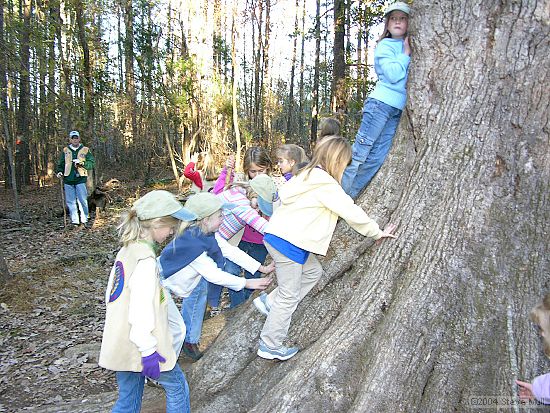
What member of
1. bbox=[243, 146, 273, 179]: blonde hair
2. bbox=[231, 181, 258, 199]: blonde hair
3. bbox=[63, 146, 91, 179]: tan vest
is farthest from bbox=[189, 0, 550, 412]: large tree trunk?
bbox=[63, 146, 91, 179]: tan vest

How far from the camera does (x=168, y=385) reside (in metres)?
3.03

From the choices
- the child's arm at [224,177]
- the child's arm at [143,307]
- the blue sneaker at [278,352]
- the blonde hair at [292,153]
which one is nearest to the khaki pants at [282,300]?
the blue sneaker at [278,352]

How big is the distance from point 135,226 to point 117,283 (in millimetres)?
347

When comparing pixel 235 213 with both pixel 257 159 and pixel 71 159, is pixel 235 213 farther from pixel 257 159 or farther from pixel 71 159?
pixel 71 159

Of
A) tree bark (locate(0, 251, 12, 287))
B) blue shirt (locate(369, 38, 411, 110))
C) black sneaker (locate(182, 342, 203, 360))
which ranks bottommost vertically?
tree bark (locate(0, 251, 12, 287))

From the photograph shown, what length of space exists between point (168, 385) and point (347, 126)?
12.0 metres

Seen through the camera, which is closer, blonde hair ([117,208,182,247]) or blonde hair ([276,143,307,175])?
blonde hair ([117,208,182,247])

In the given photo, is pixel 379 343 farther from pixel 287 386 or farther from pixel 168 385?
pixel 168 385

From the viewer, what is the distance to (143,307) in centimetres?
276

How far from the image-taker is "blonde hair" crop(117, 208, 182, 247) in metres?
2.92

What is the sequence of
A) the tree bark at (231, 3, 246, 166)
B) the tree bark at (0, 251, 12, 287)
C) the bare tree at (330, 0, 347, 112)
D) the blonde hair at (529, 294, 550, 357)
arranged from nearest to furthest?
the blonde hair at (529, 294, 550, 357) < the tree bark at (0, 251, 12, 287) < the bare tree at (330, 0, 347, 112) < the tree bark at (231, 3, 246, 166)

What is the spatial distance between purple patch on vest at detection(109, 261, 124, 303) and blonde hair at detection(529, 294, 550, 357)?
7.36 ft

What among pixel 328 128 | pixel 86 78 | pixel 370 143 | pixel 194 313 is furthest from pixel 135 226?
pixel 86 78

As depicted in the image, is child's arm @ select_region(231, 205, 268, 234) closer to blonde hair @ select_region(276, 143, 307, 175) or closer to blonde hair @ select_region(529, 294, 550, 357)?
blonde hair @ select_region(276, 143, 307, 175)
